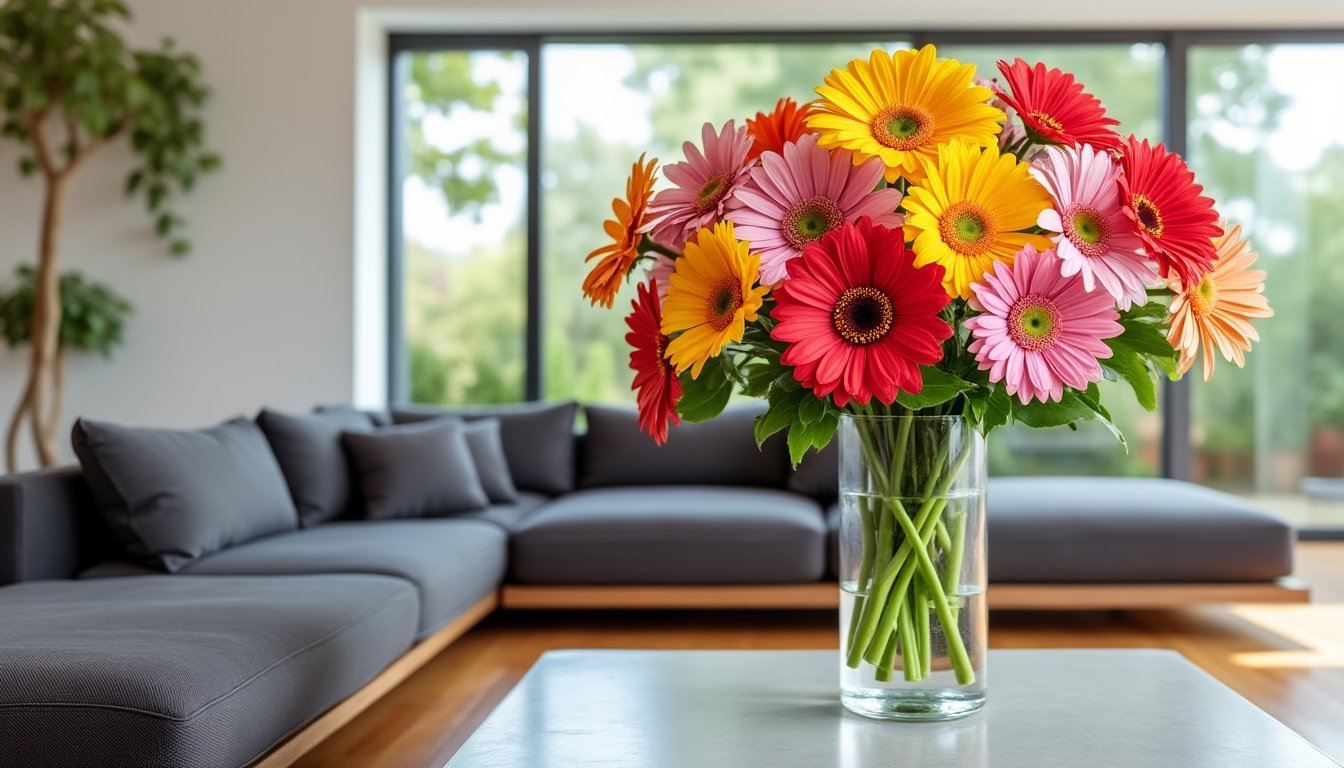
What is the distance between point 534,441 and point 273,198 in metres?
1.74

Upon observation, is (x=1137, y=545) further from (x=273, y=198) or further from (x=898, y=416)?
(x=273, y=198)

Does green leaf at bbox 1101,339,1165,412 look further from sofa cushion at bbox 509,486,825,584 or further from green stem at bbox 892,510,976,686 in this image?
sofa cushion at bbox 509,486,825,584

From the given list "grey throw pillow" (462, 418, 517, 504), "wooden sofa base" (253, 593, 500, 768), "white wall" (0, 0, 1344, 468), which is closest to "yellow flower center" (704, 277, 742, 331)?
"wooden sofa base" (253, 593, 500, 768)

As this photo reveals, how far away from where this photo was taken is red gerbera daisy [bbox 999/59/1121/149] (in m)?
1.17

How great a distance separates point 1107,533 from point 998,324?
2.93 m

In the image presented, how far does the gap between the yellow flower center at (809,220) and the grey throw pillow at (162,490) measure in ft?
7.63

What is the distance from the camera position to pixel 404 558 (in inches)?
120

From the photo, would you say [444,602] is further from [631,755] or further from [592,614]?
[631,755]

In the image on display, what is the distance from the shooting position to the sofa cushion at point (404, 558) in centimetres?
296

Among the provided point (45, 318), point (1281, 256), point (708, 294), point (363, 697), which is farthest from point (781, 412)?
point (1281, 256)

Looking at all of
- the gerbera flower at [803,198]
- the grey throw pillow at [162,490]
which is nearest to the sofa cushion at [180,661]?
the grey throw pillow at [162,490]

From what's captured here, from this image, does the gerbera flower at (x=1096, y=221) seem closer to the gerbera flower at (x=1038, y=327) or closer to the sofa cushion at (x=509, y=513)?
the gerbera flower at (x=1038, y=327)

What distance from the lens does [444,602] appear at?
122 inches

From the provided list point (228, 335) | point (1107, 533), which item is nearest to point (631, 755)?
point (1107, 533)
